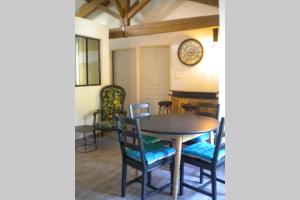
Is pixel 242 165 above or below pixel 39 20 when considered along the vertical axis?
below

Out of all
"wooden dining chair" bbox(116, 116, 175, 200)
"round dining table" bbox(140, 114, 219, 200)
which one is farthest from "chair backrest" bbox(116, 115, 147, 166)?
"round dining table" bbox(140, 114, 219, 200)

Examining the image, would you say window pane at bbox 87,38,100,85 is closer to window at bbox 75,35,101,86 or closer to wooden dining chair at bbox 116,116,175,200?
window at bbox 75,35,101,86

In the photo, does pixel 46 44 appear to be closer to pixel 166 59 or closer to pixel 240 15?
pixel 240 15

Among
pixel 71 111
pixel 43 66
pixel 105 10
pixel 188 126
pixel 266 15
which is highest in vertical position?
pixel 105 10

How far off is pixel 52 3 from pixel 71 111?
1.05ft

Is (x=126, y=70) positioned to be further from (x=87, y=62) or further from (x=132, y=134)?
(x=132, y=134)

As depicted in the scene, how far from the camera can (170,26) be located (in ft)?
17.0

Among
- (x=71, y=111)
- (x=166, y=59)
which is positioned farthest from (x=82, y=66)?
(x=71, y=111)

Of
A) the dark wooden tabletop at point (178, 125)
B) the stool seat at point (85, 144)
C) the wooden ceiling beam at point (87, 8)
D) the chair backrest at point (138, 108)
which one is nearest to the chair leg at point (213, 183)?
the dark wooden tabletop at point (178, 125)

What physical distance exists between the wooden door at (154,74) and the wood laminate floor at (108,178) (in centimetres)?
264

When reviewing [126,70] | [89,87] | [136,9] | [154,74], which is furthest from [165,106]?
[136,9]

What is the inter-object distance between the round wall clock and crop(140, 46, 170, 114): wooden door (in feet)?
1.59

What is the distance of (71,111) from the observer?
2.54 ft

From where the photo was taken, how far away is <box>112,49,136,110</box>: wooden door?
22.6ft
